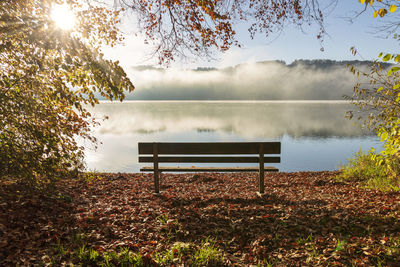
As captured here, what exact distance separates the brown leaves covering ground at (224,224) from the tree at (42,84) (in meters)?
0.91

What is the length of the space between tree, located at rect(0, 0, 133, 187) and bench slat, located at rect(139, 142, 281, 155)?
6.96 feet

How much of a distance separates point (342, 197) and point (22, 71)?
821 centimetres

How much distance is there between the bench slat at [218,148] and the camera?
6.38 m

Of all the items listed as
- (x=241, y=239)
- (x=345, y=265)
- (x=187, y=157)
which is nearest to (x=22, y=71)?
(x=187, y=157)

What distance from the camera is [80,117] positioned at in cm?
588

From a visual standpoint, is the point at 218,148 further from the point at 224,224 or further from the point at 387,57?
the point at 387,57

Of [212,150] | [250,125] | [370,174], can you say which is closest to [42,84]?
[212,150]

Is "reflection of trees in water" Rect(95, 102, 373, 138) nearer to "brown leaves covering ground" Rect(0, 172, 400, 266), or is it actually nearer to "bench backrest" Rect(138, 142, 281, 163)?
"bench backrest" Rect(138, 142, 281, 163)

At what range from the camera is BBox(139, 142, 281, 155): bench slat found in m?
6.38

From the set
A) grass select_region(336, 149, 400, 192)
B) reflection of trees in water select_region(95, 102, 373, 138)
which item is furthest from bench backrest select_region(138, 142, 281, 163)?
reflection of trees in water select_region(95, 102, 373, 138)

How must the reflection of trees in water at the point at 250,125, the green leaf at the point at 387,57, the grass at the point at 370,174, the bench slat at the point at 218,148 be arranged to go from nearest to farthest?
the green leaf at the point at 387,57 < the bench slat at the point at 218,148 < the grass at the point at 370,174 < the reflection of trees in water at the point at 250,125

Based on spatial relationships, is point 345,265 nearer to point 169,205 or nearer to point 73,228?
point 169,205

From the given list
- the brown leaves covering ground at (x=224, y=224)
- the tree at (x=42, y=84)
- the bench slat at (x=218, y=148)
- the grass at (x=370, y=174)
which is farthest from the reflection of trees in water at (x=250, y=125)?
the tree at (x=42, y=84)

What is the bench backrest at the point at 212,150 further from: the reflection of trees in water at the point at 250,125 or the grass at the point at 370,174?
the reflection of trees in water at the point at 250,125
